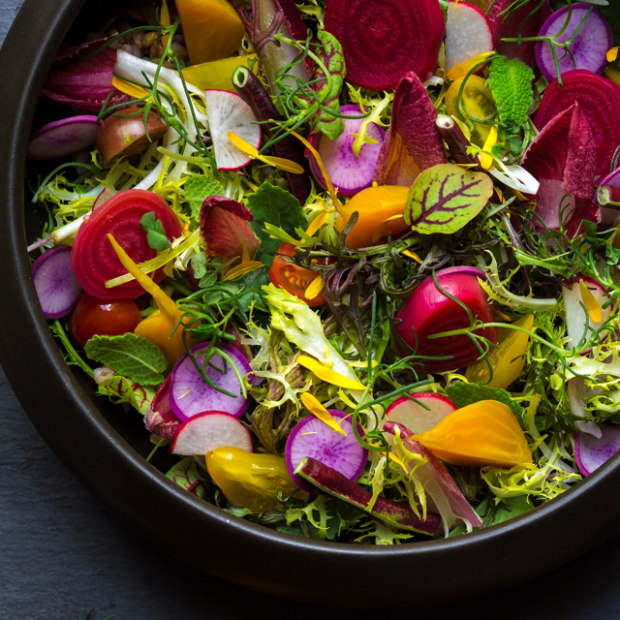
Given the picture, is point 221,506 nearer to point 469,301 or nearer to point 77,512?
point 77,512

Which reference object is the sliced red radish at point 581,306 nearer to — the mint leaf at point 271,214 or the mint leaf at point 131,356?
the mint leaf at point 271,214

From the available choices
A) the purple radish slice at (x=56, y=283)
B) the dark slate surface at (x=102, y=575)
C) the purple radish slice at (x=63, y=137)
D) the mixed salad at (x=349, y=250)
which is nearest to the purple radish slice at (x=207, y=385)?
the mixed salad at (x=349, y=250)

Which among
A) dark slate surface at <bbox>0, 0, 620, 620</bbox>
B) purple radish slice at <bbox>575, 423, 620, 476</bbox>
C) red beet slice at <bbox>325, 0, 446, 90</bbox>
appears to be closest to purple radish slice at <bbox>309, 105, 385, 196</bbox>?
red beet slice at <bbox>325, 0, 446, 90</bbox>

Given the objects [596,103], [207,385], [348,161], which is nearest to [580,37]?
[596,103]

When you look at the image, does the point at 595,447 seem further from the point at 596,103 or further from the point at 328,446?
the point at 596,103

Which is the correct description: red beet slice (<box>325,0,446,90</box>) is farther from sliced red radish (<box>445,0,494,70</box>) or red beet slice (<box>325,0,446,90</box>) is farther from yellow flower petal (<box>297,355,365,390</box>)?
yellow flower petal (<box>297,355,365,390</box>)

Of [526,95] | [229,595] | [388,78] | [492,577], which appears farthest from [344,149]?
[229,595]

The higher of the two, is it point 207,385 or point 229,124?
point 229,124
